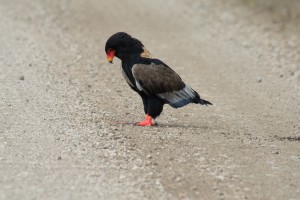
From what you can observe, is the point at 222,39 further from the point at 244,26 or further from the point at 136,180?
the point at 136,180

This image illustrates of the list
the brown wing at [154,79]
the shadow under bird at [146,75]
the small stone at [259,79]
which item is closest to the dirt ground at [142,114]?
the small stone at [259,79]

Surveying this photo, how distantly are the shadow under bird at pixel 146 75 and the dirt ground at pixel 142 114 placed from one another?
288 millimetres

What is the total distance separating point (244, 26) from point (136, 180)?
36.3 ft

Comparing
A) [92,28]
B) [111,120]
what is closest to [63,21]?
[92,28]

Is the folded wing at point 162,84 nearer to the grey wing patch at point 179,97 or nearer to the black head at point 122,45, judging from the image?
the grey wing patch at point 179,97

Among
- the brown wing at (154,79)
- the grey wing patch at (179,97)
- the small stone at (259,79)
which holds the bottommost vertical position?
the grey wing patch at (179,97)

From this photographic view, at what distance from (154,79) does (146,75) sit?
4.2 inches

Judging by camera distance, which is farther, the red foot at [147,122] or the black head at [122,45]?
the red foot at [147,122]

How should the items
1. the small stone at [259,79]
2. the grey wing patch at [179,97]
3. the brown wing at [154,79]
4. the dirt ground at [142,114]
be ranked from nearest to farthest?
the dirt ground at [142,114] → the brown wing at [154,79] → the grey wing patch at [179,97] → the small stone at [259,79]

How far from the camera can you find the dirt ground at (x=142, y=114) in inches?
250

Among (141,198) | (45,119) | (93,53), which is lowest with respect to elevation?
(141,198)

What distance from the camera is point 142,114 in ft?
30.0

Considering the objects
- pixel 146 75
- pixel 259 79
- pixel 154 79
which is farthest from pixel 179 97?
pixel 259 79

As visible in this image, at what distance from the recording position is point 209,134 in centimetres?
827
